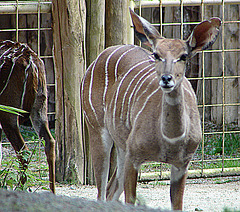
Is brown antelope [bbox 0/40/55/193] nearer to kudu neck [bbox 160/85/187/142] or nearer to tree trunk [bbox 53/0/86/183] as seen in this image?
tree trunk [bbox 53/0/86/183]

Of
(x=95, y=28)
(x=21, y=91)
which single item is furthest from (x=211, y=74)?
(x=21, y=91)

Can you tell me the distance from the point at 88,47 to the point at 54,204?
3582mm

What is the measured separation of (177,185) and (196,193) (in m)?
1.31

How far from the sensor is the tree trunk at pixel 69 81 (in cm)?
446

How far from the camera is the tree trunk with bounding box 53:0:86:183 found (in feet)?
14.6

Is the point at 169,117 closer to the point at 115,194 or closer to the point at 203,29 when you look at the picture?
the point at 203,29

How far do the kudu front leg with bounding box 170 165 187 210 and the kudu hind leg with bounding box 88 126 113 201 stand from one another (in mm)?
624

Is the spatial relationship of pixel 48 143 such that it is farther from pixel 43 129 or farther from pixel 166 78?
pixel 166 78

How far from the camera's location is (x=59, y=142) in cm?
454

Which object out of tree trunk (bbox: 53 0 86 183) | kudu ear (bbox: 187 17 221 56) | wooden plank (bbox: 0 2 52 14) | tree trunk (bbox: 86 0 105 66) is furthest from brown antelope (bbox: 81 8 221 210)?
wooden plank (bbox: 0 2 52 14)

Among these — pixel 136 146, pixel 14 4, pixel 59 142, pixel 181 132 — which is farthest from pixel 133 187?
pixel 14 4

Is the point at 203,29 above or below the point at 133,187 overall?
above

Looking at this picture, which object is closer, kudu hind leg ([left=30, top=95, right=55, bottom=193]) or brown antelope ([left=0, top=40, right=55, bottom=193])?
brown antelope ([left=0, top=40, right=55, bottom=193])

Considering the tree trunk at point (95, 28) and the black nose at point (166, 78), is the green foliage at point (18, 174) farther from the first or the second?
the tree trunk at point (95, 28)
